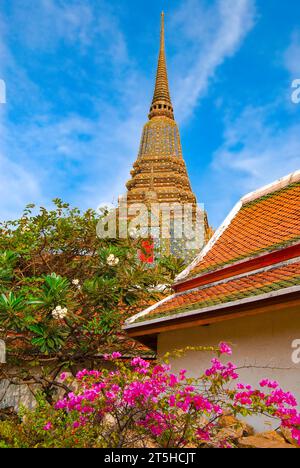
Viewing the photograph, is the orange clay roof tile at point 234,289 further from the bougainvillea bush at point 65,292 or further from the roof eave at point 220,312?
the bougainvillea bush at point 65,292

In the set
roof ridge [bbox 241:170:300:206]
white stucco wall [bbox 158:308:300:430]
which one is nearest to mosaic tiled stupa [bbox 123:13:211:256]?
roof ridge [bbox 241:170:300:206]

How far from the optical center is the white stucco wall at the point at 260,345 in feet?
15.3

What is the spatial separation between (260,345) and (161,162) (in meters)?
27.3

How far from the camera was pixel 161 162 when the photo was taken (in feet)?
103

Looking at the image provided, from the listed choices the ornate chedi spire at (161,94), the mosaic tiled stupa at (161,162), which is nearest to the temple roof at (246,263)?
the mosaic tiled stupa at (161,162)

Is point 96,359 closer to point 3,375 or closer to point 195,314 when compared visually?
point 3,375

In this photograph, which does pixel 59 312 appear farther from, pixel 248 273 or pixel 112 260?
pixel 248 273

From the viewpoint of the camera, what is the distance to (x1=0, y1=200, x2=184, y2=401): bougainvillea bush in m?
6.33

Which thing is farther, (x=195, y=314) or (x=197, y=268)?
(x=197, y=268)

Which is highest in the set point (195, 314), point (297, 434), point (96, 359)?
point (195, 314)

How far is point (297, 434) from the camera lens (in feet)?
11.3

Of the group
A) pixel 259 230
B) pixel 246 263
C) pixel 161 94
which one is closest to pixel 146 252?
pixel 259 230

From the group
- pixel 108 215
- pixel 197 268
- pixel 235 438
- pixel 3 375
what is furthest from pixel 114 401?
pixel 108 215

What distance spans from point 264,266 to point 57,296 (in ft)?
10.6
